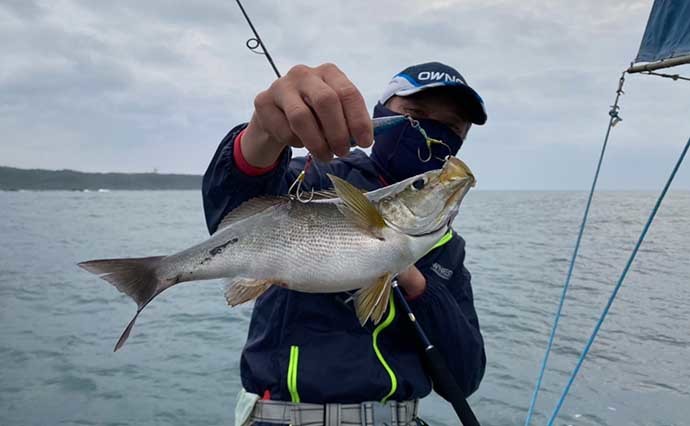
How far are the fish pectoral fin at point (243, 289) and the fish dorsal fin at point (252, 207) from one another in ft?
0.79

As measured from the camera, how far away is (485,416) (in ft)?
21.1

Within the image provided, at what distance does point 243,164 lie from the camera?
2.07m

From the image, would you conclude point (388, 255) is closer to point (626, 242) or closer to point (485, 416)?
point (485, 416)

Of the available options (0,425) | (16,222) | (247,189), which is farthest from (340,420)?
(16,222)

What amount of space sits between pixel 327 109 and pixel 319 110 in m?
0.02

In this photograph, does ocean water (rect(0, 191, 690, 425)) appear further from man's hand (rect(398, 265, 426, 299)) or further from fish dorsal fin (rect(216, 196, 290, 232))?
fish dorsal fin (rect(216, 196, 290, 232))

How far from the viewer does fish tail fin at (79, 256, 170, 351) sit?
1.85 meters

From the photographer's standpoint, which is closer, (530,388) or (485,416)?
(485,416)

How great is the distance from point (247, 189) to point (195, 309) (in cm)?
969

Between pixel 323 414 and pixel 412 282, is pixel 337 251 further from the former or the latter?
pixel 323 414

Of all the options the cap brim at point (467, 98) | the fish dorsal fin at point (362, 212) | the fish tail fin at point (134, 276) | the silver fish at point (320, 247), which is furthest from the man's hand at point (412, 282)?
the fish tail fin at point (134, 276)

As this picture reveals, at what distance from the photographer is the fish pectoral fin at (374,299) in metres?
1.83

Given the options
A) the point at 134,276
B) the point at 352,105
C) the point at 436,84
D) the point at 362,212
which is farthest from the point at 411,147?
the point at 134,276

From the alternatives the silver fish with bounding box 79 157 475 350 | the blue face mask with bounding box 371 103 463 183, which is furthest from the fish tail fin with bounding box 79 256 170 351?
the blue face mask with bounding box 371 103 463 183
